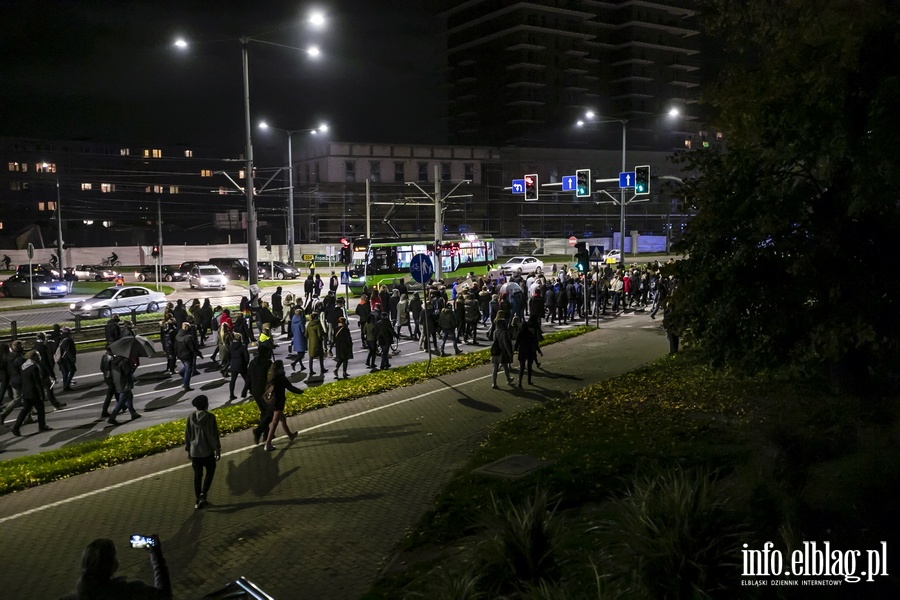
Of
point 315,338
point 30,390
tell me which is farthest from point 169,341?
point 30,390

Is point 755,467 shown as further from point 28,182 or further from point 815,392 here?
point 28,182

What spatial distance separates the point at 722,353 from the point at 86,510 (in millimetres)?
8850

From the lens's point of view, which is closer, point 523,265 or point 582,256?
point 582,256

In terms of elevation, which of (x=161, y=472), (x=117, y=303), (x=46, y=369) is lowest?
(x=161, y=472)

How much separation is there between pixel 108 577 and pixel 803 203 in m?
9.49

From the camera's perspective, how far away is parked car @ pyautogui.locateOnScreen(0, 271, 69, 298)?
42.3 metres

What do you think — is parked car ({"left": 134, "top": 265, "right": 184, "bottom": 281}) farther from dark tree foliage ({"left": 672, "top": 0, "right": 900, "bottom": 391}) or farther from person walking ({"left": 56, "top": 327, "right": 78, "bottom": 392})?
dark tree foliage ({"left": 672, "top": 0, "right": 900, "bottom": 391})

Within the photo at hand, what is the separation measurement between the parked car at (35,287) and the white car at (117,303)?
35.8 feet

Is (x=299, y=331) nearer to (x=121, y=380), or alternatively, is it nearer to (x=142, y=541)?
(x=121, y=380)

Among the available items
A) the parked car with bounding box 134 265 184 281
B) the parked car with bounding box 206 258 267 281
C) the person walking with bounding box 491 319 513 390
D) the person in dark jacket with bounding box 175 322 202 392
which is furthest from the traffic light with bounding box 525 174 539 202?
the parked car with bounding box 134 265 184 281

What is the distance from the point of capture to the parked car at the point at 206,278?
46312 mm

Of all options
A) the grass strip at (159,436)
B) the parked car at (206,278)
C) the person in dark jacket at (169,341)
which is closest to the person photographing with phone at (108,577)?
the grass strip at (159,436)

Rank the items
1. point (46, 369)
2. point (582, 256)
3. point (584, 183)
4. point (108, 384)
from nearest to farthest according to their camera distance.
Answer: point (108, 384) → point (46, 369) → point (582, 256) → point (584, 183)

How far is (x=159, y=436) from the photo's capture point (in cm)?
1266
